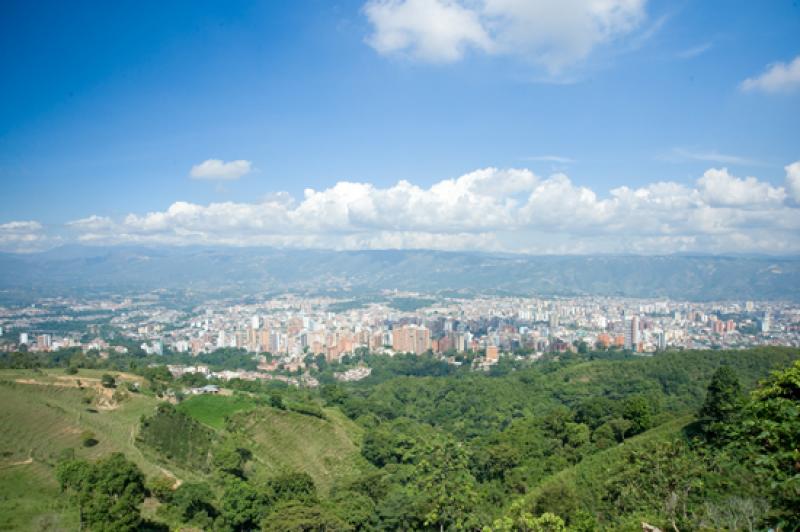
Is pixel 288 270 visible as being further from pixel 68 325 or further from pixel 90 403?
pixel 90 403

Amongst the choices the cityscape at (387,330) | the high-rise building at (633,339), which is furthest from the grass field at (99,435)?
the high-rise building at (633,339)

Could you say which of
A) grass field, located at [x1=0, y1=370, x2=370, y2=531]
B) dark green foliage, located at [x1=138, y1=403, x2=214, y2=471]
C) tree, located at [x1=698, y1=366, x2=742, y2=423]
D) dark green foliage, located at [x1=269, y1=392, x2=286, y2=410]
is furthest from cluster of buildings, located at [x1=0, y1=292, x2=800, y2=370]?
tree, located at [x1=698, y1=366, x2=742, y2=423]

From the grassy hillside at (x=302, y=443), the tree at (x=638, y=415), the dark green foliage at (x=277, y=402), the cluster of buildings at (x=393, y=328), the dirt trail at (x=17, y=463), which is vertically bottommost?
the cluster of buildings at (x=393, y=328)

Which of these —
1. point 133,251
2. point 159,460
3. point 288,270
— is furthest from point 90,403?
point 133,251

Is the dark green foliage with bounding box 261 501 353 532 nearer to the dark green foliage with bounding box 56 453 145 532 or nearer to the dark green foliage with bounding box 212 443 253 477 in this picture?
the dark green foliage with bounding box 56 453 145 532

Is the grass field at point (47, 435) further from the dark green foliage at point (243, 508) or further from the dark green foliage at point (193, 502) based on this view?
the dark green foliage at point (243, 508)

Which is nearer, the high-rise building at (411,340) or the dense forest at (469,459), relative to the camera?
the dense forest at (469,459)

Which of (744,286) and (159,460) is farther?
(744,286)
